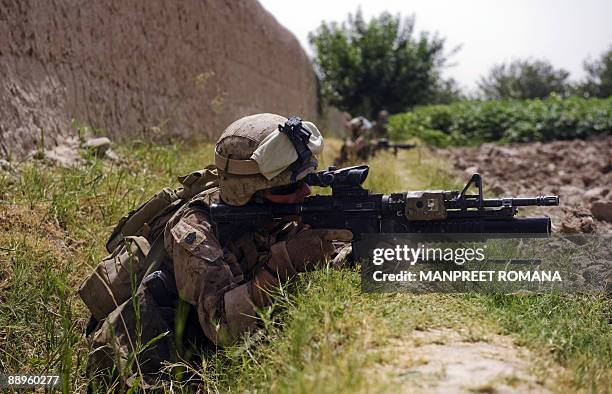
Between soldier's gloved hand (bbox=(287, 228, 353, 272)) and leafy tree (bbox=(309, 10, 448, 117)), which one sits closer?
soldier's gloved hand (bbox=(287, 228, 353, 272))

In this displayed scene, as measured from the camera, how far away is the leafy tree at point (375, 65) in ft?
77.7

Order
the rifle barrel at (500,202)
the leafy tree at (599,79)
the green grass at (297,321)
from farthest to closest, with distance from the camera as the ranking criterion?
the leafy tree at (599,79), the rifle barrel at (500,202), the green grass at (297,321)

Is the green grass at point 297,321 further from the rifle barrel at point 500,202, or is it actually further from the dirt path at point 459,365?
the rifle barrel at point 500,202

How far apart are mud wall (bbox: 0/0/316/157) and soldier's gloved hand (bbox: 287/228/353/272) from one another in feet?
10.8

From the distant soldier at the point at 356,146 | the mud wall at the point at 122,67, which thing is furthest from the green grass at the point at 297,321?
the distant soldier at the point at 356,146

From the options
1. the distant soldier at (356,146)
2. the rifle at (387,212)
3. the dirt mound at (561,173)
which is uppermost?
the rifle at (387,212)

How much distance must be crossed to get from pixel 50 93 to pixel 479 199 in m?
4.58

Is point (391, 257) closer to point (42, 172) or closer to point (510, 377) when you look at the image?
point (510, 377)

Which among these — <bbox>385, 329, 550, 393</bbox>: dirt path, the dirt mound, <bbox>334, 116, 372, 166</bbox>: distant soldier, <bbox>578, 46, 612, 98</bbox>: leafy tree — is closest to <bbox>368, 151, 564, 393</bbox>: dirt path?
<bbox>385, 329, 550, 393</bbox>: dirt path

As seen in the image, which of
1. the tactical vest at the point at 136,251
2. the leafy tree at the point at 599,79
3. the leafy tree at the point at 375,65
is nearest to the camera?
the tactical vest at the point at 136,251

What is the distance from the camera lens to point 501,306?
2.88 meters
